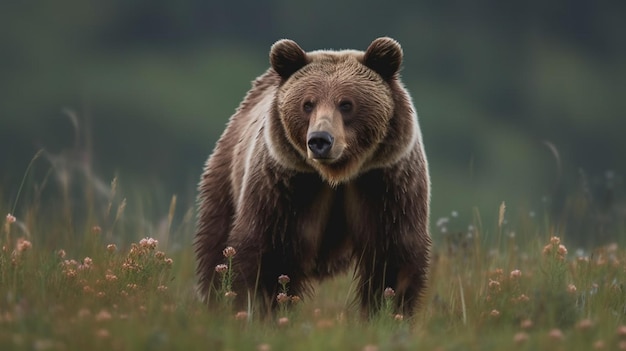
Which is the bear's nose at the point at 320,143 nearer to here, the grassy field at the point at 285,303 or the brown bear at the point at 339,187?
the brown bear at the point at 339,187

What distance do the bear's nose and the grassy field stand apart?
749mm

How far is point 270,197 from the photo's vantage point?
20.1 feet

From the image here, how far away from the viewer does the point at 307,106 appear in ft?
19.9

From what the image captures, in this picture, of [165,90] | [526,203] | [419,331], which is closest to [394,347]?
[419,331]

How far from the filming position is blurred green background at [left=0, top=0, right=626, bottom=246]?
199 feet

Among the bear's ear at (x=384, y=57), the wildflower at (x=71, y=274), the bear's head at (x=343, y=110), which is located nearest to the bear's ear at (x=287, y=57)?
the bear's head at (x=343, y=110)

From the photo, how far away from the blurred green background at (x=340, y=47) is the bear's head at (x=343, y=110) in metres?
42.5

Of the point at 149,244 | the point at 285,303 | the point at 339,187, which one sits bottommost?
the point at 285,303

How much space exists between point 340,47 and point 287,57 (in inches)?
2742

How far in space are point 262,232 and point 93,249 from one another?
0.90 meters

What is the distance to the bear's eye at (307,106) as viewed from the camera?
604cm

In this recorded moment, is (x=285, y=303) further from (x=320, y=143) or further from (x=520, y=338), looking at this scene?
(x=520, y=338)

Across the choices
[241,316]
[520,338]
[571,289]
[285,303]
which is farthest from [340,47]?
[520,338]

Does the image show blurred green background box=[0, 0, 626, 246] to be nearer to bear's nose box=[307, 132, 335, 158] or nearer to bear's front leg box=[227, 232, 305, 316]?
bear's front leg box=[227, 232, 305, 316]
